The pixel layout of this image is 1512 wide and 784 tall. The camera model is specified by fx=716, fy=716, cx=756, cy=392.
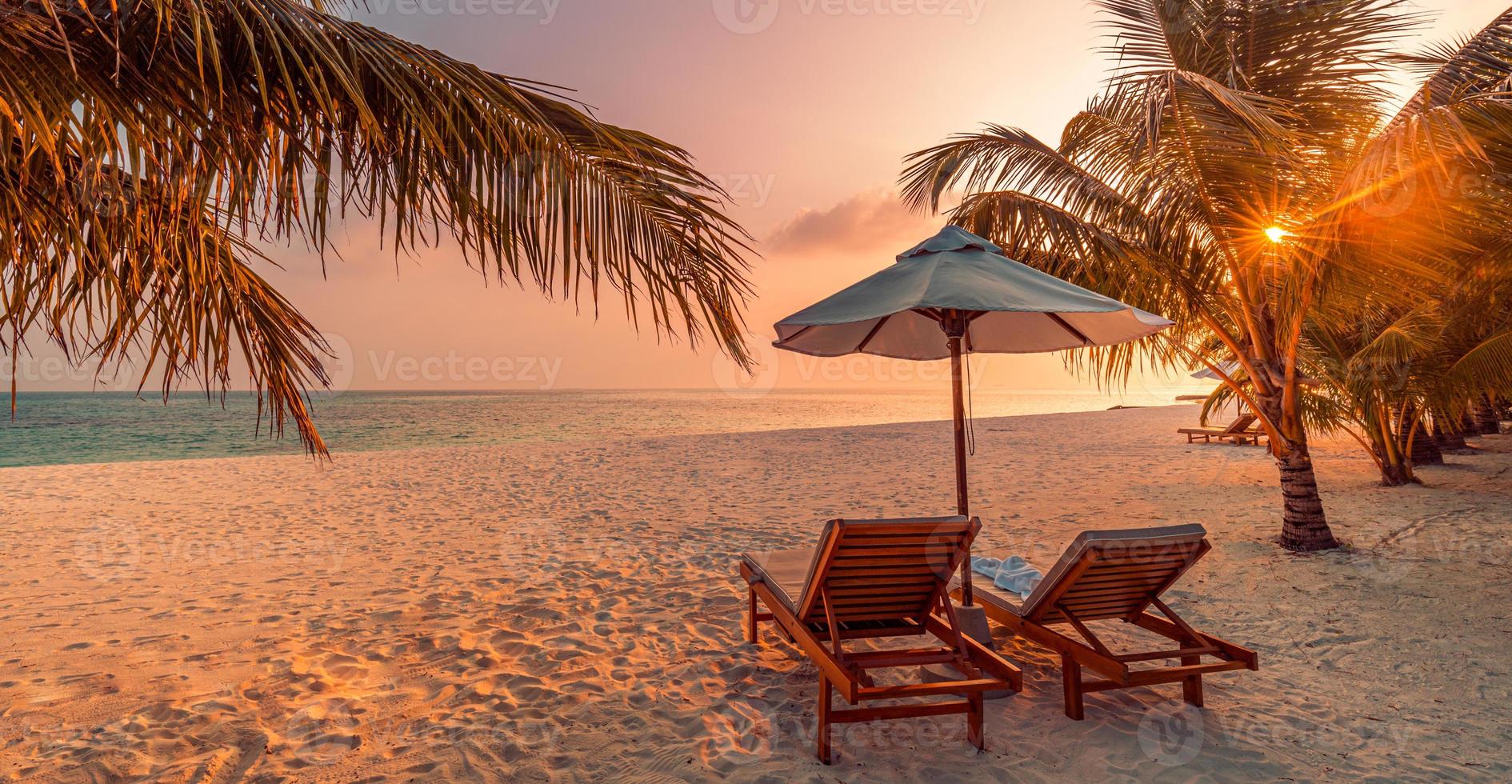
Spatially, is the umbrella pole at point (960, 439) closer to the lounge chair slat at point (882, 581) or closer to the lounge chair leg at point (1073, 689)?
the lounge chair slat at point (882, 581)

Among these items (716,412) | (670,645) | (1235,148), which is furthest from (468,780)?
(716,412)

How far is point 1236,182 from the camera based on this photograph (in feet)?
16.4

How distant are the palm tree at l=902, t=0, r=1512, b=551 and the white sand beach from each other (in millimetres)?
1962

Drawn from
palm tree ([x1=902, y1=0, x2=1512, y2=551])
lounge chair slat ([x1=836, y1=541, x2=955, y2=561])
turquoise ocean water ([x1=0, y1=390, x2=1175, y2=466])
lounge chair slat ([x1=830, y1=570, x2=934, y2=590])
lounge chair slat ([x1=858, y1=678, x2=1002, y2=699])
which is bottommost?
turquoise ocean water ([x1=0, y1=390, x2=1175, y2=466])

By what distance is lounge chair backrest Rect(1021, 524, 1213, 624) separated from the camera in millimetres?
2951

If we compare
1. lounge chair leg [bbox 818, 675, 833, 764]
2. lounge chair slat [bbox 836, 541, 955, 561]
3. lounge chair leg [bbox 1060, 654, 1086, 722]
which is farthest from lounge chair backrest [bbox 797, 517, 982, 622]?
lounge chair leg [bbox 1060, 654, 1086, 722]

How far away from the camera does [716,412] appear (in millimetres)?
50844

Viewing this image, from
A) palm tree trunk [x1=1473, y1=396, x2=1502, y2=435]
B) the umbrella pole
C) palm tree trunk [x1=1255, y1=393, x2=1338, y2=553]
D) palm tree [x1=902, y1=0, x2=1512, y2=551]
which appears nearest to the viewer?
the umbrella pole

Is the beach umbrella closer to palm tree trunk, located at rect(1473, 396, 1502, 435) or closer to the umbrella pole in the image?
the umbrella pole

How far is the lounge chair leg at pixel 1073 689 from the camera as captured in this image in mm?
3066

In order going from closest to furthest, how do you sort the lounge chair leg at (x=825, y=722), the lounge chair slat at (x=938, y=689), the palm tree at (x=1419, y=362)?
→ the lounge chair slat at (x=938, y=689)
the lounge chair leg at (x=825, y=722)
the palm tree at (x=1419, y=362)

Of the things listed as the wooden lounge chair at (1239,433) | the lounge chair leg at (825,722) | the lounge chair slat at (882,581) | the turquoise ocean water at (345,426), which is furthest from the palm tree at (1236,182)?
the turquoise ocean water at (345,426)

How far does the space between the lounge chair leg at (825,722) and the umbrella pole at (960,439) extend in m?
1.03

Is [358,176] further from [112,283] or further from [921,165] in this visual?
[921,165]
